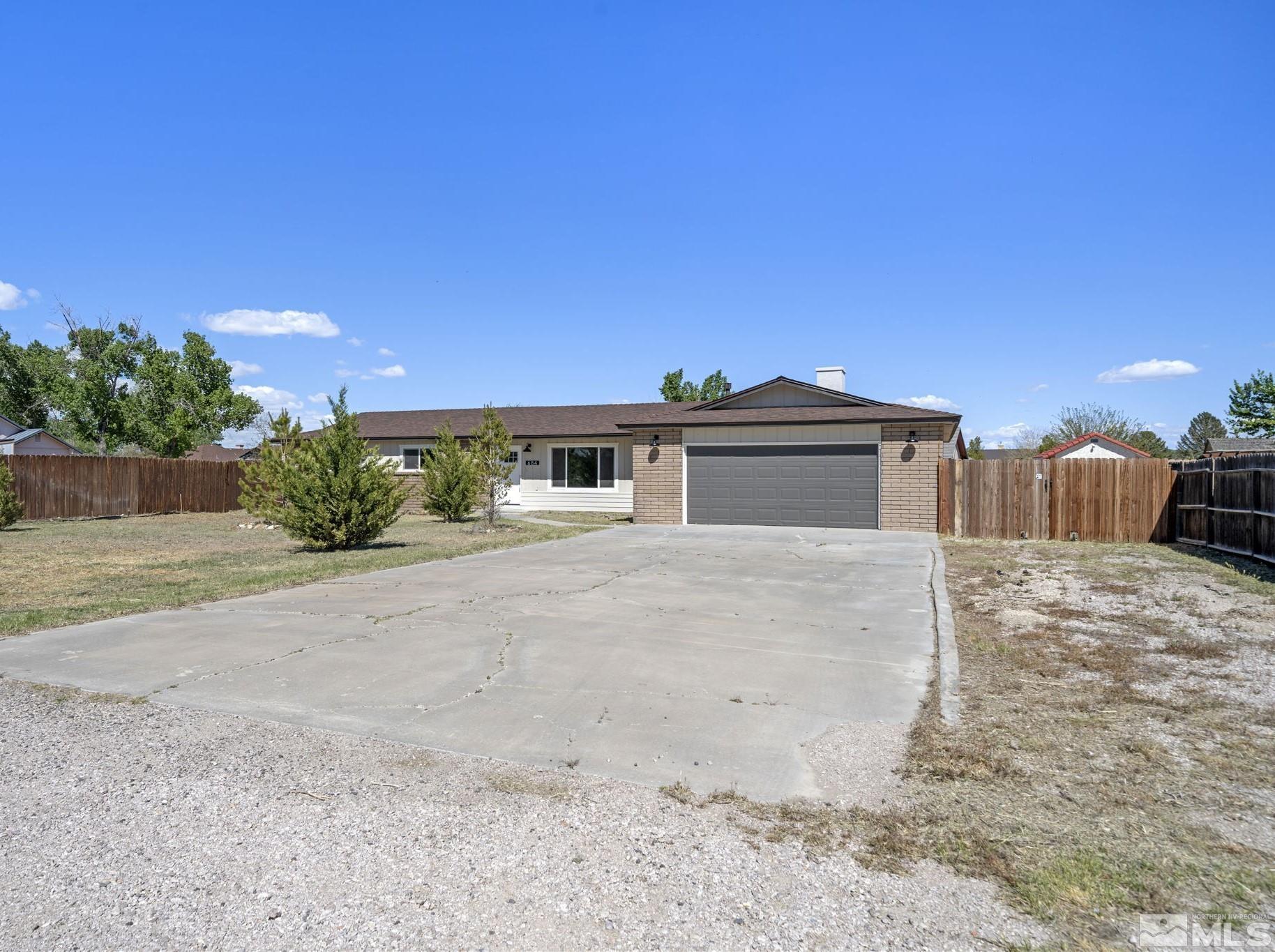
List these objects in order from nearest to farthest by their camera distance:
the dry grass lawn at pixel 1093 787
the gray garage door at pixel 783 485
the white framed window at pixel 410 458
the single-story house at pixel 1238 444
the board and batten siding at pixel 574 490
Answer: the dry grass lawn at pixel 1093 787 → the gray garage door at pixel 783 485 → the board and batten siding at pixel 574 490 → the white framed window at pixel 410 458 → the single-story house at pixel 1238 444

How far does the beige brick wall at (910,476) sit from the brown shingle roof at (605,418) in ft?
1.26

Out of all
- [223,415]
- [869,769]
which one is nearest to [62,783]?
[869,769]

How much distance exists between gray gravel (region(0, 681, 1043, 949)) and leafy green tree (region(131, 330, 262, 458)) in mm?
39169

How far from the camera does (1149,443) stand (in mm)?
55438

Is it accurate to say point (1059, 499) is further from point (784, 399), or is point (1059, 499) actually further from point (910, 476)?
point (784, 399)

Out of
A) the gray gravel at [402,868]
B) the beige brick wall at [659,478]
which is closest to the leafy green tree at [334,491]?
the beige brick wall at [659,478]

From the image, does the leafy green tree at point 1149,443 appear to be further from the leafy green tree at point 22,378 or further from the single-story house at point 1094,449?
the leafy green tree at point 22,378

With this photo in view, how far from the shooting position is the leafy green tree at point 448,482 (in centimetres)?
2191

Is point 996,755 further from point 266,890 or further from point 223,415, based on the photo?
point 223,415

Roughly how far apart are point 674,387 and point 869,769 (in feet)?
134

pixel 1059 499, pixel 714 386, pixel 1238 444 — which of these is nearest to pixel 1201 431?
pixel 1238 444

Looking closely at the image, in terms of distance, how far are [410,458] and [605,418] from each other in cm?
740

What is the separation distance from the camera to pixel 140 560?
1326 centimetres

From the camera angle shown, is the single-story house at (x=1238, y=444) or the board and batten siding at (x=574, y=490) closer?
the board and batten siding at (x=574, y=490)
